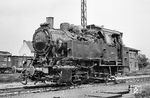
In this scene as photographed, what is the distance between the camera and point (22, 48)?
57.4 metres

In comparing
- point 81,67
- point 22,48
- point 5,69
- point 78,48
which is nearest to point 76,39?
point 78,48

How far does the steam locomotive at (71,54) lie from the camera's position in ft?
45.1

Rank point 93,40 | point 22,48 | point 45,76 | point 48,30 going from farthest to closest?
point 22,48 < point 93,40 < point 48,30 < point 45,76

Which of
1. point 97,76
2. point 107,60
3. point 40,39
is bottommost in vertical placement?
point 97,76

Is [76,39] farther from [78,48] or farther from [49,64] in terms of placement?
[49,64]

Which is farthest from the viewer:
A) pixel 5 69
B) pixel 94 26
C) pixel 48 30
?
pixel 5 69

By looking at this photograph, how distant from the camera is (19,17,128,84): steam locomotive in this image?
1373 centimetres

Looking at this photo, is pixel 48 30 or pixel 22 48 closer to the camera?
pixel 48 30

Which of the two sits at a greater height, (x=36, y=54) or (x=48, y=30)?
(x=48, y=30)

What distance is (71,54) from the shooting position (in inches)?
571

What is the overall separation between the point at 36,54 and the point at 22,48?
141 ft

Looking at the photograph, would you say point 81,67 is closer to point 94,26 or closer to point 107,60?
point 107,60

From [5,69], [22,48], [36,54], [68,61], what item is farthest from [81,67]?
[22,48]

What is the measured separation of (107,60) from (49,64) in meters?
4.82
